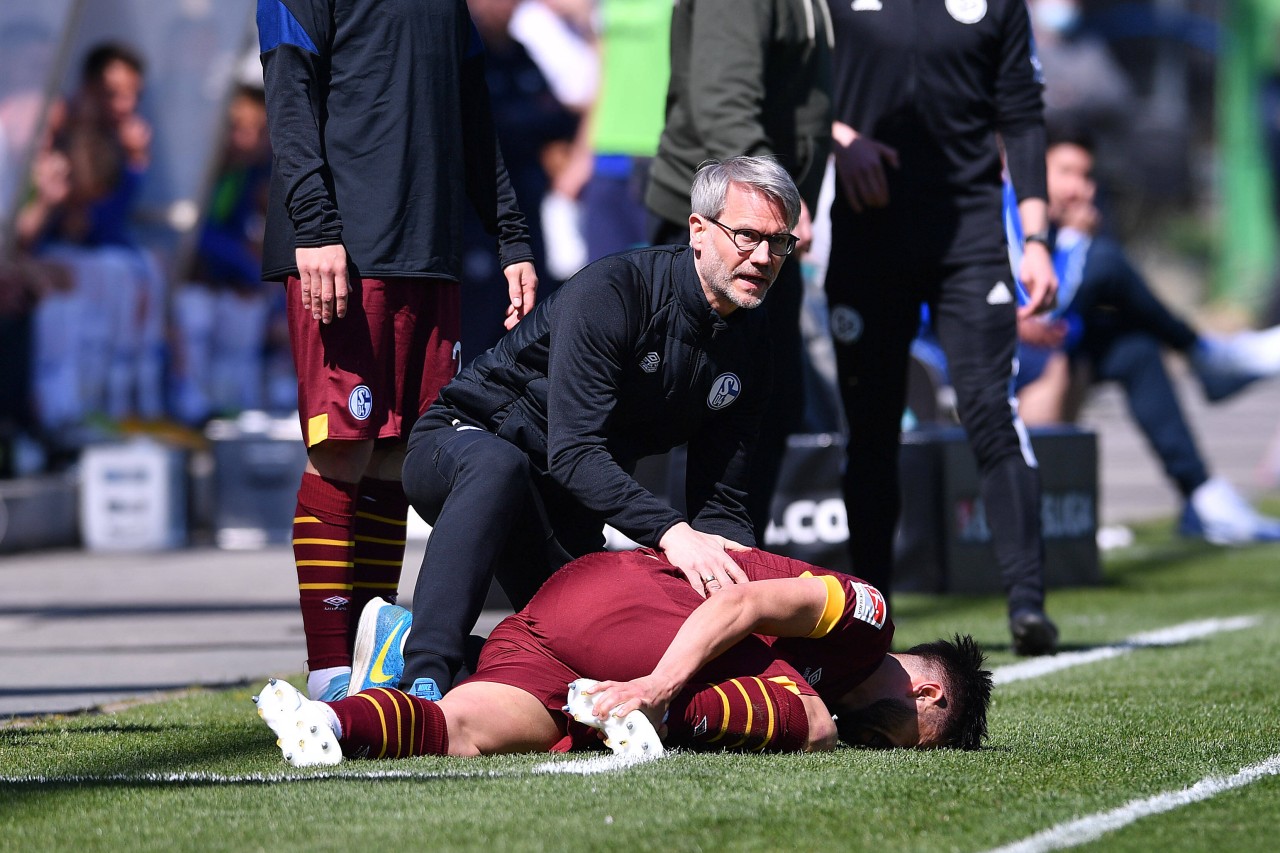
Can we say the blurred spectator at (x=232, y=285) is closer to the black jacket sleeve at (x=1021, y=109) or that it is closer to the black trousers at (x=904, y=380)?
the black trousers at (x=904, y=380)

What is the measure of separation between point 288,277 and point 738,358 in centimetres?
109

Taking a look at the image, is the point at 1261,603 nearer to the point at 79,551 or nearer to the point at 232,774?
the point at 232,774

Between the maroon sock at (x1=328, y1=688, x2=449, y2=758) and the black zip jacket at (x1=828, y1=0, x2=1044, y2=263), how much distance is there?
2.54m

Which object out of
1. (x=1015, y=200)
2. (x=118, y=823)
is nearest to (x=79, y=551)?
(x=1015, y=200)

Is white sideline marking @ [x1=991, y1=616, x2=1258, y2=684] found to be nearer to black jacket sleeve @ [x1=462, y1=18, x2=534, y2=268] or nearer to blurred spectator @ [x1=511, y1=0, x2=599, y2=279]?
black jacket sleeve @ [x1=462, y1=18, x2=534, y2=268]

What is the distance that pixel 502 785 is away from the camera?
3502 mm

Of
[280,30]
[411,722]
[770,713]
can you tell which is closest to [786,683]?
[770,713]

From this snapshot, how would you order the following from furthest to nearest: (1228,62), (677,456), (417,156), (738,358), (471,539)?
(1228,62) → (677,456) → (417,156) → (738,358) → (471,539)

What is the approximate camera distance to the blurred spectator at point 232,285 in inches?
510

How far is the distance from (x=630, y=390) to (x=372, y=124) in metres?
0.96

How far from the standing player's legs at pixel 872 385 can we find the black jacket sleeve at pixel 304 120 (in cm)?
180

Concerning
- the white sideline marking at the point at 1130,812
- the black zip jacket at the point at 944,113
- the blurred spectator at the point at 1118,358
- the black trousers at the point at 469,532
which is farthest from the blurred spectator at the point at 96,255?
the white sideline marking at the point at 1130,812

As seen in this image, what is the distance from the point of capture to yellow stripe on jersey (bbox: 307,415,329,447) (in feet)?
14.8

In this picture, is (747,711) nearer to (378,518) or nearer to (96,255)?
(378,518)
